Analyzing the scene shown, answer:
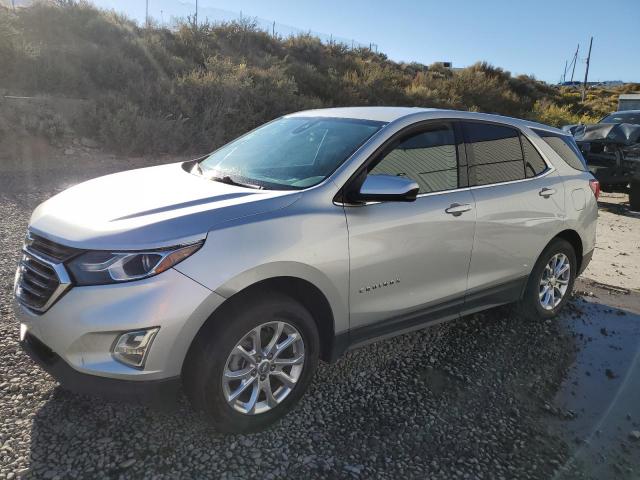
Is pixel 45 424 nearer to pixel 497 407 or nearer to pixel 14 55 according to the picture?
pixel 497 407

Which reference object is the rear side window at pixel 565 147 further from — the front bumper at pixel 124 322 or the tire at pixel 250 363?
the front bumper at pixel 124 322

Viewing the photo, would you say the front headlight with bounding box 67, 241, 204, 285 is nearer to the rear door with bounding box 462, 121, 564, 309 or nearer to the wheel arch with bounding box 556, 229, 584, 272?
the rear door with bounding box 462, 121, 564, 309

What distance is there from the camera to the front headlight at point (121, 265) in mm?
2457

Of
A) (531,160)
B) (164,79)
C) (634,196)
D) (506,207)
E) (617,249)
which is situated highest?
(164,79)

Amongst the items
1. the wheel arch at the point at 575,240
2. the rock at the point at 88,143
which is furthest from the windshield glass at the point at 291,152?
the rock at the point at 88,143

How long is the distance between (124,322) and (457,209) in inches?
90.1

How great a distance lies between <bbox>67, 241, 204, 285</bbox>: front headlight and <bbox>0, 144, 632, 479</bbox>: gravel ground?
0.91m

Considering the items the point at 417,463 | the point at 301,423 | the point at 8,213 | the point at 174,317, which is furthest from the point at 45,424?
the point at 8,213

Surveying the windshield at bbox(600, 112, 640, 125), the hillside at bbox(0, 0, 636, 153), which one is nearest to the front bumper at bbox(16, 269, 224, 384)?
the hillside at bbox(0, 0, 636, 153)

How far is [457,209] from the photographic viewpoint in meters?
3.66

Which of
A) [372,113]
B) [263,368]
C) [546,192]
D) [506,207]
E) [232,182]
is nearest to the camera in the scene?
[263,368]

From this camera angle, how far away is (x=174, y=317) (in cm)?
247

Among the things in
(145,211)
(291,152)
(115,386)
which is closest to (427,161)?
(291,152)

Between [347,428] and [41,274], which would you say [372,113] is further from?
[41,274]
